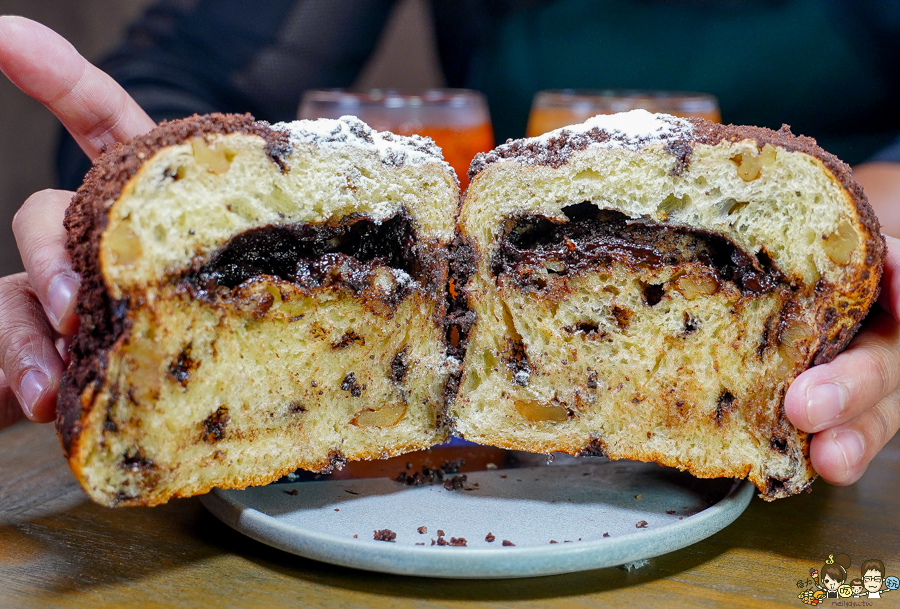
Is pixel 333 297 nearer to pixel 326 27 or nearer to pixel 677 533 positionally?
pixel 677 533

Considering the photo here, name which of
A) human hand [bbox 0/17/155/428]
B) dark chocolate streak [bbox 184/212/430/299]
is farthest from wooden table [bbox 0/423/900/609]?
dark chocolate streak [bbox 184/212/430/299]

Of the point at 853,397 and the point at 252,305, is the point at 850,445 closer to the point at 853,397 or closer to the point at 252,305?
the point at 853,397

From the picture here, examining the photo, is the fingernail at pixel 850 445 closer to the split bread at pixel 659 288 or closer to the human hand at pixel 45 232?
the split bread at pixel 659 288

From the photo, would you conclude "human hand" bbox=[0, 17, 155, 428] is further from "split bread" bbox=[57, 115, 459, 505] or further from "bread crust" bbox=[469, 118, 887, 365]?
"bread crust" bbox=[469, 118, 887, 365]

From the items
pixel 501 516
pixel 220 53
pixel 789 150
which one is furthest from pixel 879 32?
pixel 220 53

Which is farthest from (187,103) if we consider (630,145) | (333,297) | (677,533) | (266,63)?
(677,533)
